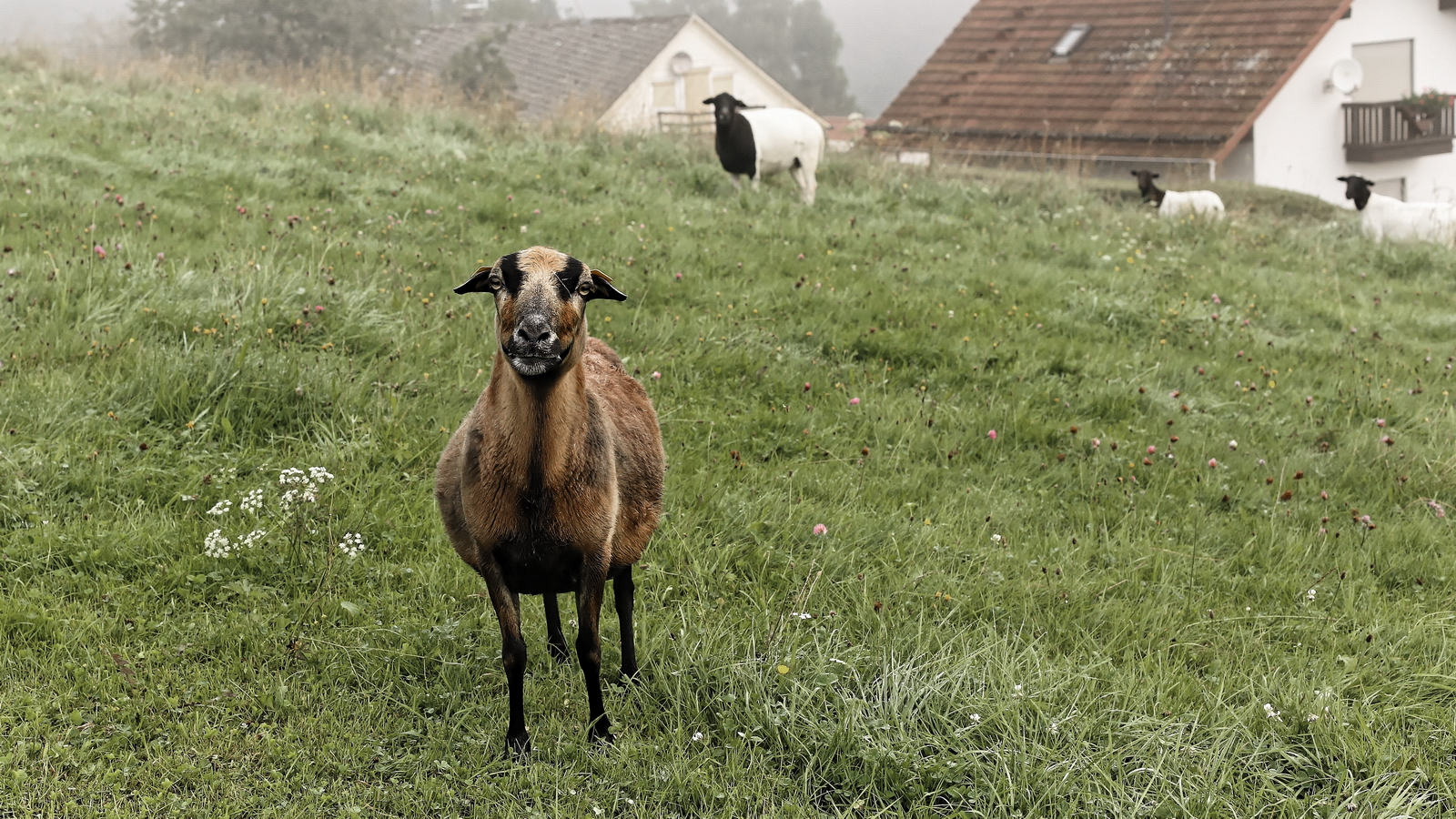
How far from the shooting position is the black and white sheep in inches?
523

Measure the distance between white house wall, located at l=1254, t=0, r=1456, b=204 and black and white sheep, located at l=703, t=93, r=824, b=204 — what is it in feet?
48.9

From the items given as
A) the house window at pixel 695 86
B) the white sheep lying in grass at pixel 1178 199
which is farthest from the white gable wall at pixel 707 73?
the white sheep lying in grass at pixel 1178 199

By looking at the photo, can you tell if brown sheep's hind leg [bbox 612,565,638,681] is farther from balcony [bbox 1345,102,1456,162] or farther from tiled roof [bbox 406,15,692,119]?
tiled roof [bbox 406,15,692,119]

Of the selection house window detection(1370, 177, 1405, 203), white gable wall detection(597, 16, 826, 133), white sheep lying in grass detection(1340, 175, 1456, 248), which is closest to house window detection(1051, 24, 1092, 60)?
house window detection(1370, 177, 1405, 203)

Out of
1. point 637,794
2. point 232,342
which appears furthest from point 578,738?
point 232,342

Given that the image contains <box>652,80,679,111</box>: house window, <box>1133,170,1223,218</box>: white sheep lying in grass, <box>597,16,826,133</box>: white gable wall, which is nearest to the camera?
<box>1133,170,1223,218</box>: white sheep lying in grass

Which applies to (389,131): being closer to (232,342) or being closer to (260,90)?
(260,90)

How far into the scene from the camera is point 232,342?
5.96 metres

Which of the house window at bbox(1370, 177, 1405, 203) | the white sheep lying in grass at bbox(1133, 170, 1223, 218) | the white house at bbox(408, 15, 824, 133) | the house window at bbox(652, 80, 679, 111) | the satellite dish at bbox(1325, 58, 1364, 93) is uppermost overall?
the white house at bbox(408, 15, 824, 133)

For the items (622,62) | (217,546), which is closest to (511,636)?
(217,546)

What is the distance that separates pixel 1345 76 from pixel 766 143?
18.9 meters

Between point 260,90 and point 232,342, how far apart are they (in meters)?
11.5

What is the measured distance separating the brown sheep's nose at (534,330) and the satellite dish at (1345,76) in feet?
90.6

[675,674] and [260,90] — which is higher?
[260,90]
